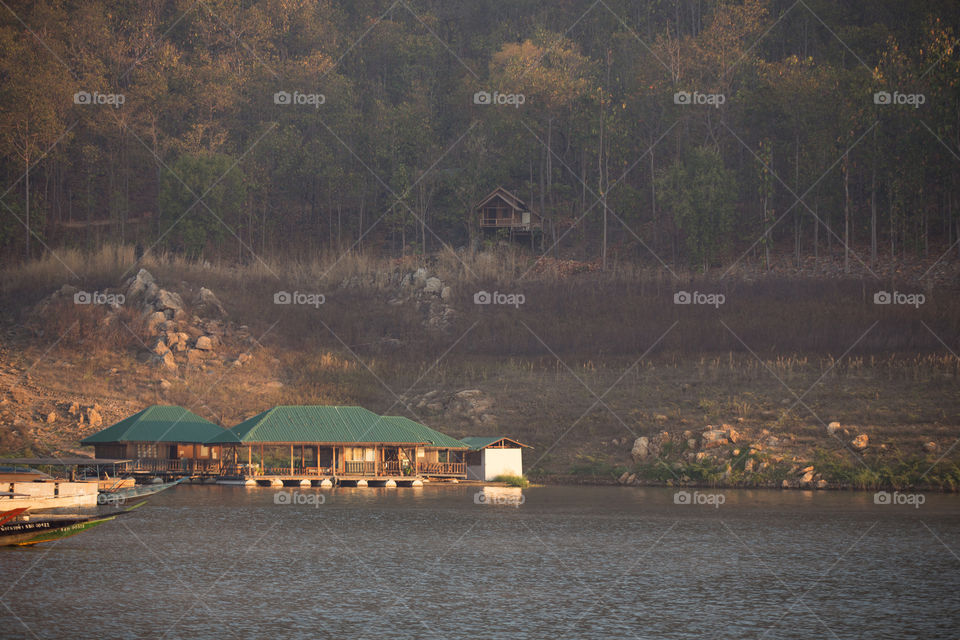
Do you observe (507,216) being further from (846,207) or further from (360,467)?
(360,467)

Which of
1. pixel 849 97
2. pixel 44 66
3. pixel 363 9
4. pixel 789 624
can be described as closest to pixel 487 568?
pixel 789 624

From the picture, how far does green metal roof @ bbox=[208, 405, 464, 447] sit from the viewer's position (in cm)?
7500

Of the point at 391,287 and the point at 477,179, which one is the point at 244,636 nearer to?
the point at 391,287

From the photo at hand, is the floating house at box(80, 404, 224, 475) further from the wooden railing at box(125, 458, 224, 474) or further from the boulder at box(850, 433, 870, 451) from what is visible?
the boulder at box(850, 433, 870, 451)

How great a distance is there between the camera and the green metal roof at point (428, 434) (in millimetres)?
78062

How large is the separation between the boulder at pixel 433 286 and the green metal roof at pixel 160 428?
97.6 ft

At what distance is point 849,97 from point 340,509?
6510cm

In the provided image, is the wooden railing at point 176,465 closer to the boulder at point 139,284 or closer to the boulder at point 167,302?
the boulder at point 167,302

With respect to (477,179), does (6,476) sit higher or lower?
lower

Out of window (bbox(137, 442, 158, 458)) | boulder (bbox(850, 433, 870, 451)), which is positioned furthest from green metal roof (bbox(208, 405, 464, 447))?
boulder (bbox(850, 433, 870, 451))

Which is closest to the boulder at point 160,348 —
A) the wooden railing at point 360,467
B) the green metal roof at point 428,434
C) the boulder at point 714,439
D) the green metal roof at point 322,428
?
the green metal roof at point 322,428

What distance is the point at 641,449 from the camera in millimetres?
80062

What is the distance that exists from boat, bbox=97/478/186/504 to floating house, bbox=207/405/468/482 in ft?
22.7

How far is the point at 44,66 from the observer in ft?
372
